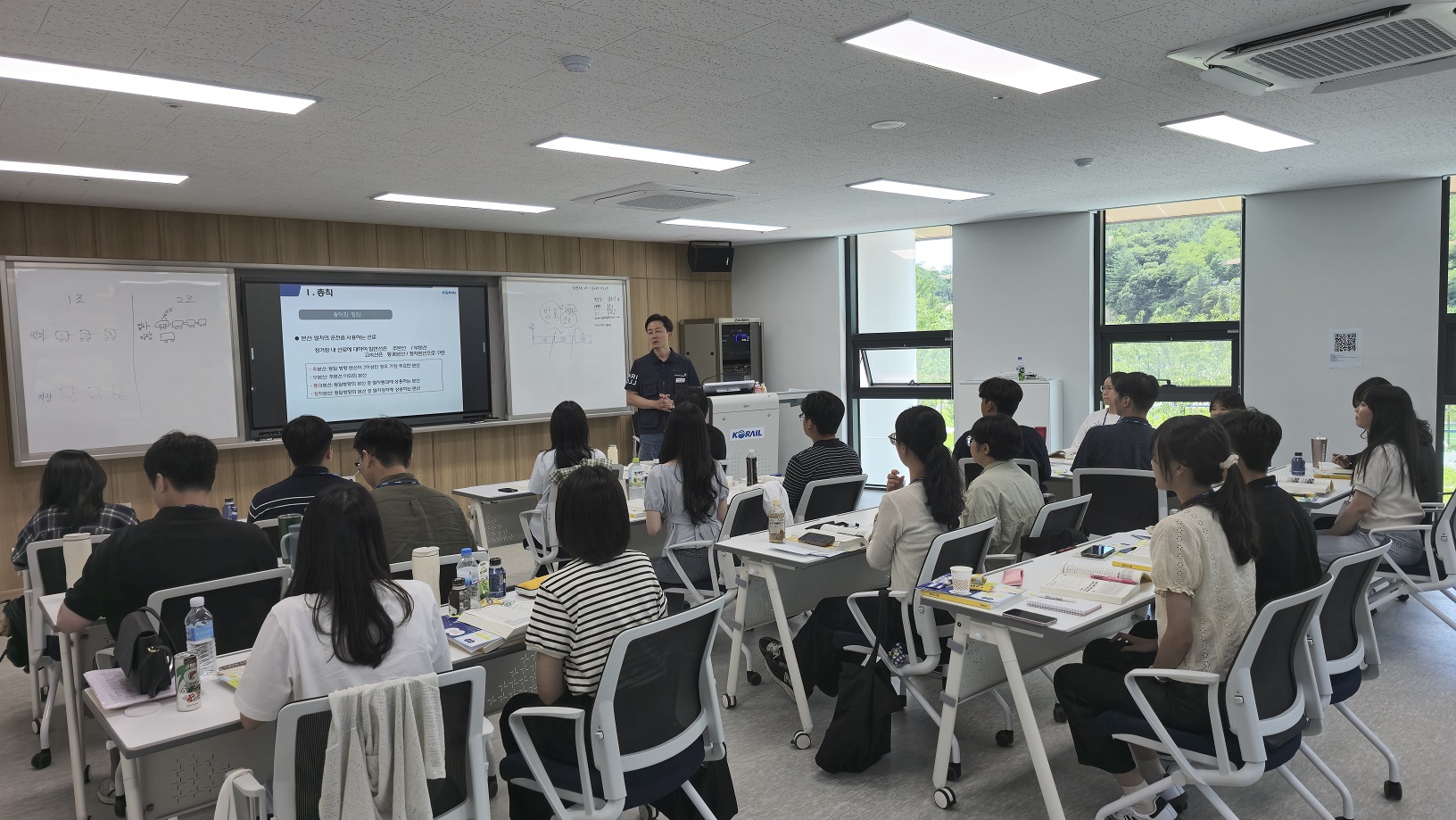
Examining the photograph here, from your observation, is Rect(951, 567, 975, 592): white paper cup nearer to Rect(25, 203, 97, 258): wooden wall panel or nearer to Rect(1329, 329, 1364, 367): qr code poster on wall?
Rect(1329, 329, 1364, 367): qr code poster on wall

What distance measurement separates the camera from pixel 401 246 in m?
7.93

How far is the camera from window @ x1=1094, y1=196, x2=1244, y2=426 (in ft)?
25.7

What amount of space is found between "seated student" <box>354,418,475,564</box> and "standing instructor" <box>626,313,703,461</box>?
3.96 m

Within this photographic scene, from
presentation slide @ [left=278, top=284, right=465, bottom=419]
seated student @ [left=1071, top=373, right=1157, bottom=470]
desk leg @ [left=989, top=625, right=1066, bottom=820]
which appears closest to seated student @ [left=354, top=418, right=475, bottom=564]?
desk leg @ [left=989, top=625, right=1066, bottom=820]

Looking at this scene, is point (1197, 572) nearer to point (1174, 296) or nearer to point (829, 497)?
point (829, 497)

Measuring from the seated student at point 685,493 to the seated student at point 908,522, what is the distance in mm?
855

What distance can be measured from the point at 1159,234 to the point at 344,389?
283 inches

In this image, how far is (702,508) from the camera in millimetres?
4277

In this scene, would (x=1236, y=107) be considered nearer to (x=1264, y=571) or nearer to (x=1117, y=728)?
(x=1264, y=571)

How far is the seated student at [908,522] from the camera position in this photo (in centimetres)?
345

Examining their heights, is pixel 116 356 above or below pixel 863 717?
above

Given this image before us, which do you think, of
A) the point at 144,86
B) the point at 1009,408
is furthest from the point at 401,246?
the point at 1009,408

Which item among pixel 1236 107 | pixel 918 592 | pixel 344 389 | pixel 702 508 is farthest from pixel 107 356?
pixel 1236 107

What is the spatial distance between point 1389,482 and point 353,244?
7.33m
